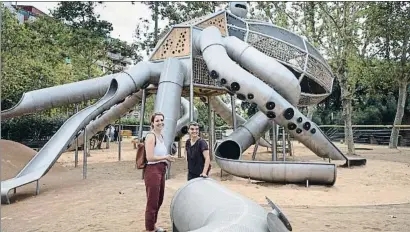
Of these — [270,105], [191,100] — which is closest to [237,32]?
[191,100]

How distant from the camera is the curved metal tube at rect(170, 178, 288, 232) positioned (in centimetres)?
298

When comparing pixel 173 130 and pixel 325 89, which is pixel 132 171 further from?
pixel 325 89

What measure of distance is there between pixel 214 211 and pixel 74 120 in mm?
8591

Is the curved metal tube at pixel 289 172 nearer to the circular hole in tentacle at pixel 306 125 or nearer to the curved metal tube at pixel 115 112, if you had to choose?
the circular hole in tentacle at pixel 306 125

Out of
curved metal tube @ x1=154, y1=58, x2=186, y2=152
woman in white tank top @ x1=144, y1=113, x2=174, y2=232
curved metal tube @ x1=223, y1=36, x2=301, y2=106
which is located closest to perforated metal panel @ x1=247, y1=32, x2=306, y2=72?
curved metal tube @ x1=223, y1=36, x2=301, y2=106

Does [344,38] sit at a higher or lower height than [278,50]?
higher

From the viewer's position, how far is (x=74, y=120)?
11414mm

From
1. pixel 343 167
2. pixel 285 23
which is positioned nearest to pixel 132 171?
pixel 343 167

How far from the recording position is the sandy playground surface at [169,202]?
6.16 meters

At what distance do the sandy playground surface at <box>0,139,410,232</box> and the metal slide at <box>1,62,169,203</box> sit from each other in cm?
42

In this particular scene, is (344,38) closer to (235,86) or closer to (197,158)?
(235,86)

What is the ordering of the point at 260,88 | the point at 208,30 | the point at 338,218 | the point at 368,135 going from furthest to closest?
the point at 368,135 < the point at 208,30 < the point at 260,88 < the point at 338,218

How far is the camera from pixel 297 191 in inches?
387

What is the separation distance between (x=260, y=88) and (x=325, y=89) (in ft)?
20.3
